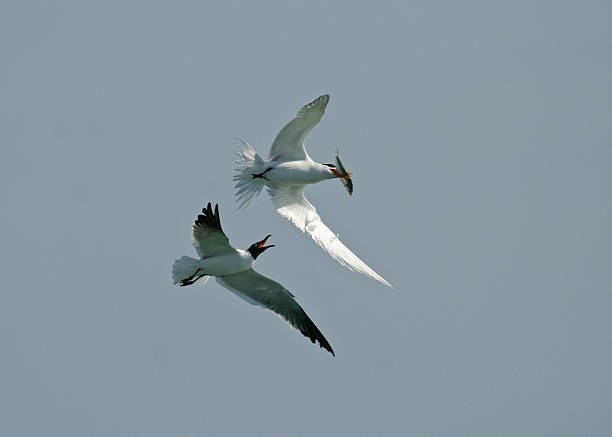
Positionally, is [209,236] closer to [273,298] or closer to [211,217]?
[211,217]

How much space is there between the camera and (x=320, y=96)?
1625 centimetres

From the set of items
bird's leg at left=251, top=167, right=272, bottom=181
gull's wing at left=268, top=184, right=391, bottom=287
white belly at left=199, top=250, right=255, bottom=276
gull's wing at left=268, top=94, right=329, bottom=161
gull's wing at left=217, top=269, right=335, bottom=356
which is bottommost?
gull's wing at left=217, top=269, right=335, bottom=356

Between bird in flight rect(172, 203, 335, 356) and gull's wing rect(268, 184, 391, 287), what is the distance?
0.95 meters

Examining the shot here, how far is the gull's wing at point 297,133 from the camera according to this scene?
53.5ft

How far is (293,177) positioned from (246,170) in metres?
0.76

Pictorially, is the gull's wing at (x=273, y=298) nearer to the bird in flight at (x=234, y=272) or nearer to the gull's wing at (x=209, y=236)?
the bird in flight at (x=234, y=272)

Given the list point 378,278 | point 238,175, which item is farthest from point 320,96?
point 378,278

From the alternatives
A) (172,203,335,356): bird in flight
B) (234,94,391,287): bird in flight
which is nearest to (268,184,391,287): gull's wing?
(234,94,391,287): bird in flight

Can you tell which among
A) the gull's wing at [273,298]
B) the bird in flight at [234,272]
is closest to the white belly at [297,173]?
the bird in flight at [234,272]

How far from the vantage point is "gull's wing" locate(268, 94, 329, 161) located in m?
16.3

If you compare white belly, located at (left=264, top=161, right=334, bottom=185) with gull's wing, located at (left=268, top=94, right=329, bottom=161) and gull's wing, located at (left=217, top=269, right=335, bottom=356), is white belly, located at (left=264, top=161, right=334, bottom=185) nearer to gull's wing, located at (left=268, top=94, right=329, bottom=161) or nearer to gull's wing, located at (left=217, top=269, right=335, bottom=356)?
gull's wing, located at (left=268, top=94, right=329, bottom=161)

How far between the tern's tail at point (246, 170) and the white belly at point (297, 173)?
212 mm

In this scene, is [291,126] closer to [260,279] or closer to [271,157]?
[271,157]

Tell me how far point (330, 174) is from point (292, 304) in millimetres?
2203
